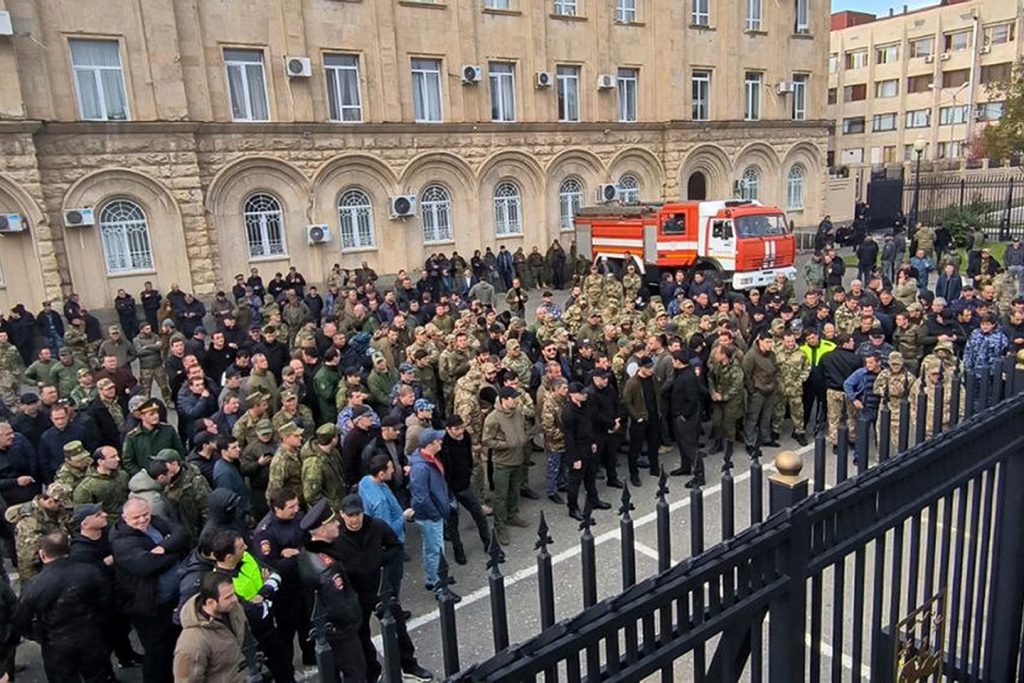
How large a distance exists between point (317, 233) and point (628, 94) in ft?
46.5

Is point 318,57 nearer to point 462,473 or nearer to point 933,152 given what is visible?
point 462,473

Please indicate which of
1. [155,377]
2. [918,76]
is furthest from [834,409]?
[918,76]

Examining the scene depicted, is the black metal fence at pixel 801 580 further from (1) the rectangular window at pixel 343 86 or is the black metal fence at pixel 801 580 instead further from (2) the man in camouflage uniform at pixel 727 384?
(1) the rectangular window at pixel 343 86

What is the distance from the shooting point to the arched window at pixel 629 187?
29531 millimetres

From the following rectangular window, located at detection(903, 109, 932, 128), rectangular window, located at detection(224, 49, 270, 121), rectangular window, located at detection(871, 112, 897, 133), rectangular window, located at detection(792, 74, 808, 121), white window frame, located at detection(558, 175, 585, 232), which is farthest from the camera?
rectangular window, located at detection(871, 112, 897, 133)

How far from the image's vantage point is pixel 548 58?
26.9 metres

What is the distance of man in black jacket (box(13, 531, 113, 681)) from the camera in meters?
4.97

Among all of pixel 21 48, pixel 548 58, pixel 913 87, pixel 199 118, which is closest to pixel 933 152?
pixel 913 87

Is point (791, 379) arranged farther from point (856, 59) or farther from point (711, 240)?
point (856, 59)

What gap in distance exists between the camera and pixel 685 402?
376 inches

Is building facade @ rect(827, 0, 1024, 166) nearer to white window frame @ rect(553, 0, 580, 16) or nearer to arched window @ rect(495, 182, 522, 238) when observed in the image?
white window frame @ rect(553, 0, 580, 16)

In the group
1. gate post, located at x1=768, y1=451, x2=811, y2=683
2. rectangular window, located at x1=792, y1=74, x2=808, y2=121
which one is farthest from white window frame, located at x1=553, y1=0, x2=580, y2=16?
gate post, located at x1=768, y1=451, x2=811, y2=683

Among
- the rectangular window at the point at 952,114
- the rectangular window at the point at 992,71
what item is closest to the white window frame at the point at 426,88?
the rectangular window at the point at 992,71

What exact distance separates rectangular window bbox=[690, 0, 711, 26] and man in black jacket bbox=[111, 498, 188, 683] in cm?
3006
